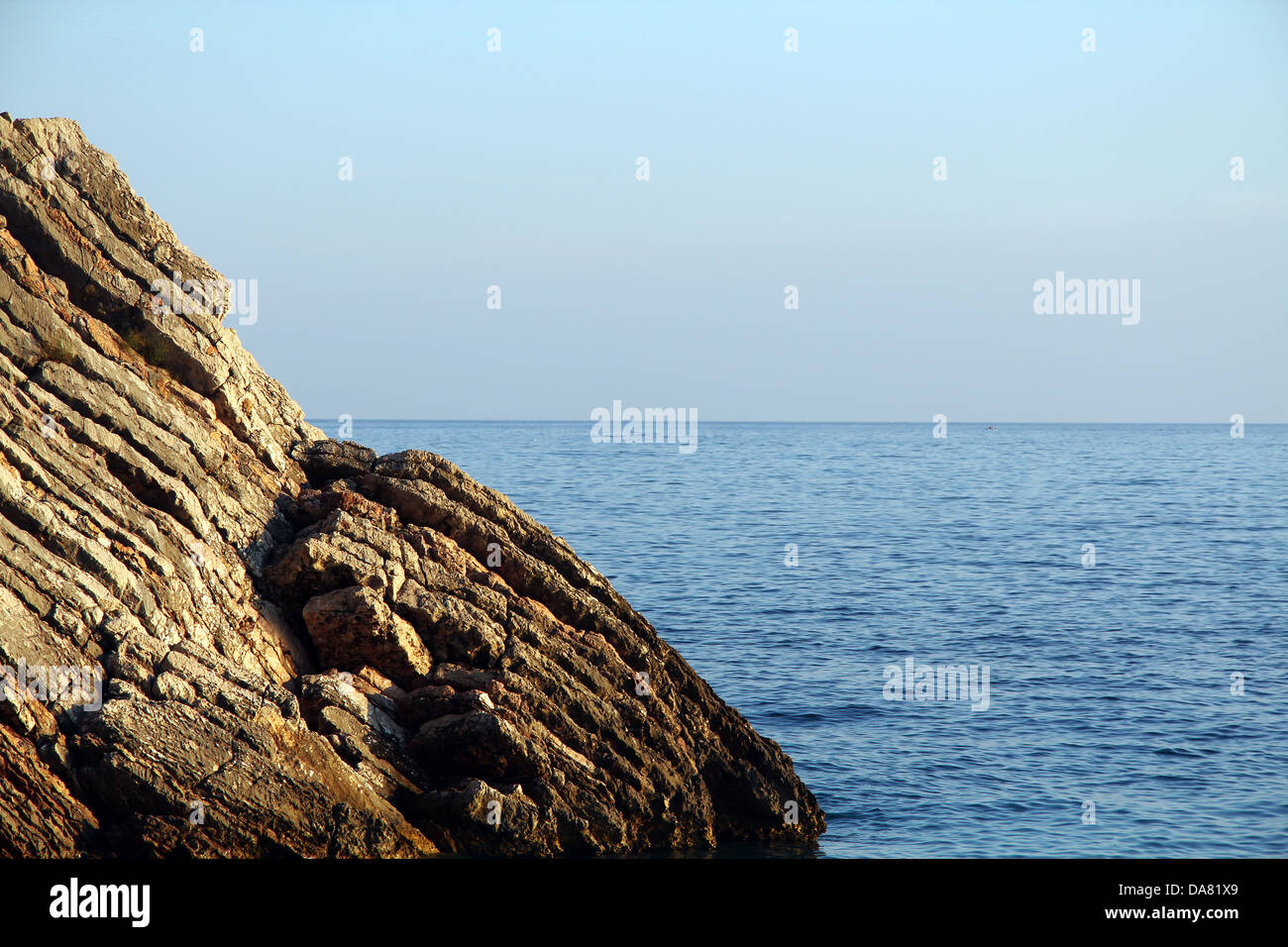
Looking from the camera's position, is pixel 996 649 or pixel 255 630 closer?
pixel 255 630

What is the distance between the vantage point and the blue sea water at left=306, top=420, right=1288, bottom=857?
25500 mm

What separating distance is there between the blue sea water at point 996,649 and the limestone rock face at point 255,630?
5.55 metres

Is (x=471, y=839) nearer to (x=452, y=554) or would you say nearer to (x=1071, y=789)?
(x=452, y=554)

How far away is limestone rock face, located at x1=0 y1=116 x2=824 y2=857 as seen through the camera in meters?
16.6

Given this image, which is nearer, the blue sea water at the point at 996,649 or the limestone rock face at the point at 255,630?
the limestone rock face at the point at 255,630

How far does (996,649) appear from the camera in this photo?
41.6 meters

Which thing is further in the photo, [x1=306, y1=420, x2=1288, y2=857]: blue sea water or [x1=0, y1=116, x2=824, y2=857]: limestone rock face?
[x1=306, y1=420, x2=1288, y2=857]: blue sea water

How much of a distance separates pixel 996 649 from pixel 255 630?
99.9 ft

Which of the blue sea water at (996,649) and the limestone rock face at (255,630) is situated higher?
the limestone rock face at (255,630)

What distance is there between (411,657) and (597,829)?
4.75m

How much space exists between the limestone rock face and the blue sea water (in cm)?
555

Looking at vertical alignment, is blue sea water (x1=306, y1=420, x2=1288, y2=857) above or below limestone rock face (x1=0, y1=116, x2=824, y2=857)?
below

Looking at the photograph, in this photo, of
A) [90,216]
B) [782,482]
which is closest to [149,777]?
[90,216]

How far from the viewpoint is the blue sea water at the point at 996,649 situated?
25.5 meters
